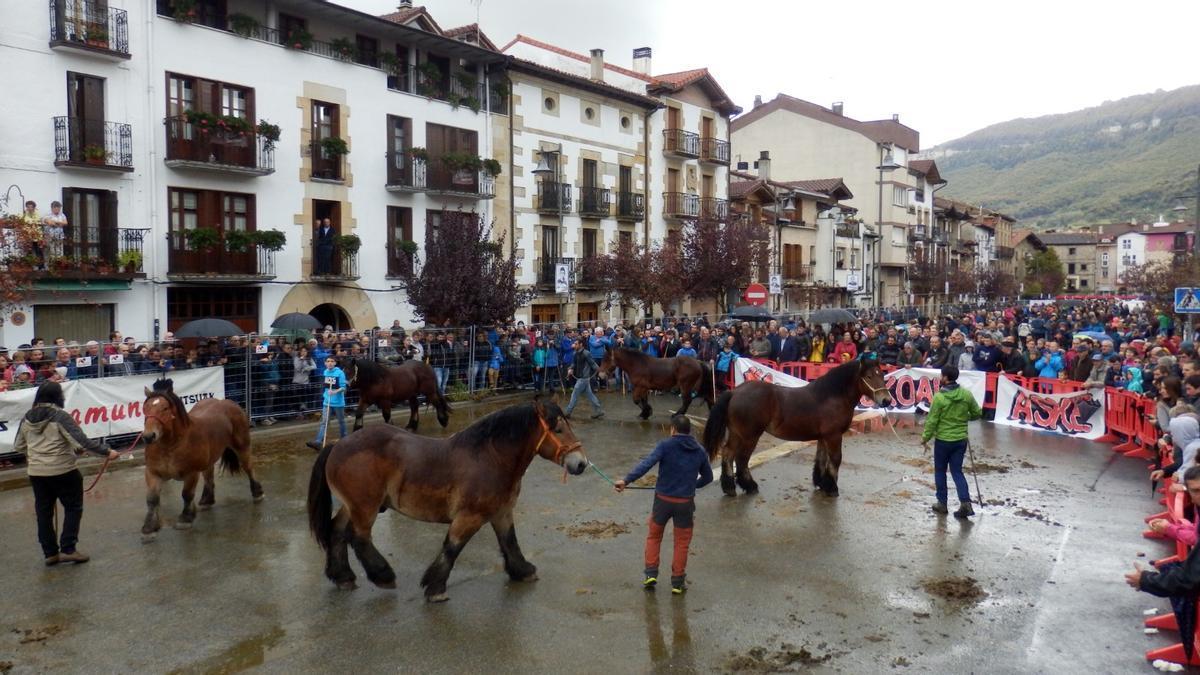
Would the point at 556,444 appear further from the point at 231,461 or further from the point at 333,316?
the point at 333,316

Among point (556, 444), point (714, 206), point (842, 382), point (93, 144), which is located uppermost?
point (714, 206)

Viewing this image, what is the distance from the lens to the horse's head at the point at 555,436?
7230 mm

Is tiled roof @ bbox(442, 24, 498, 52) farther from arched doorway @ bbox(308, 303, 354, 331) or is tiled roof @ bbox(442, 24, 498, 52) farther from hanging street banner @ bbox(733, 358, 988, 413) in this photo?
hanging street banner @ bbox(733, 358, 988, 413)

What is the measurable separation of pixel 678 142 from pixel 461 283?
18.6 meters

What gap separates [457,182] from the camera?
27.3m

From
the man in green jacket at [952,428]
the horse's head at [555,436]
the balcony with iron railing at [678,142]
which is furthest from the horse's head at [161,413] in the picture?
the balcony with iron railing at [678,142]

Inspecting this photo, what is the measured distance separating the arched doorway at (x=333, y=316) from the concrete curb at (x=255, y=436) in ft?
22.7

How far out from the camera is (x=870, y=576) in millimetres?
7812

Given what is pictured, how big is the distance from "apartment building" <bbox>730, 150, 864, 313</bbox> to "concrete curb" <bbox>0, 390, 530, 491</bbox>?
2425 cm

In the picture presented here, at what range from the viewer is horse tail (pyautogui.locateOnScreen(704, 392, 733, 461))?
423 inches

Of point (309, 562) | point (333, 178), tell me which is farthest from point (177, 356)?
point (333, 178)

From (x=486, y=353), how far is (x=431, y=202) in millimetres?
8319

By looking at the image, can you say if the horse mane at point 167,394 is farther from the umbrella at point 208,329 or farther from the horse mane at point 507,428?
the umbrella at point 208,329

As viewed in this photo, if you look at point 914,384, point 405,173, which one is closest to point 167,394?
point 914,384
